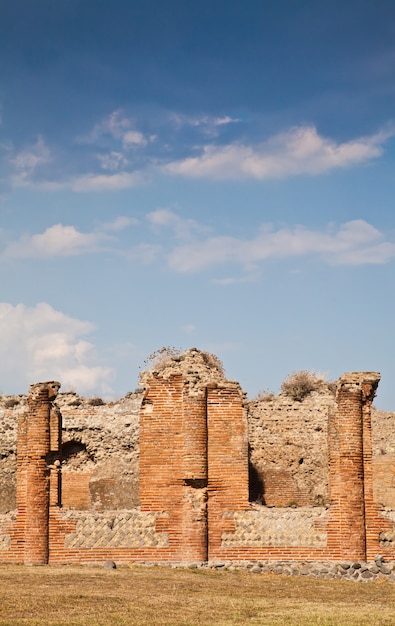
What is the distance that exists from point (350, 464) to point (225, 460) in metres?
2.40

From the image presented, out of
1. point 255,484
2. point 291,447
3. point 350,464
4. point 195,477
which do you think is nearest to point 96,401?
point 195,477

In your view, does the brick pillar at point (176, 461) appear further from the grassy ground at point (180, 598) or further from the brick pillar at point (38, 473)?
the brick pillar at point (38, 473)

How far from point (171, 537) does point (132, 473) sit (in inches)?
66.1

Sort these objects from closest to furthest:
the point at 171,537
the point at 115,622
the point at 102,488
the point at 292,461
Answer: the point at 115,622
the point at 171,537
the point at 102,488
the point at 292,461

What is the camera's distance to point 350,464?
1808 cm

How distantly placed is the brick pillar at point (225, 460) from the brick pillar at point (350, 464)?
1.74 meters

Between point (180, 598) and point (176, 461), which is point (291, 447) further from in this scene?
point (180, 598)

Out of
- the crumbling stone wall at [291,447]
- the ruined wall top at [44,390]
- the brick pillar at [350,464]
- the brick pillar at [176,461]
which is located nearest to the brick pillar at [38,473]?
the ruined wall top at [44,390]

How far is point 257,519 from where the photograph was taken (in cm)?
1797

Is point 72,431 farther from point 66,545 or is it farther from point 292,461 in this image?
point 292,461

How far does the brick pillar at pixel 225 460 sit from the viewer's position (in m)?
18.0

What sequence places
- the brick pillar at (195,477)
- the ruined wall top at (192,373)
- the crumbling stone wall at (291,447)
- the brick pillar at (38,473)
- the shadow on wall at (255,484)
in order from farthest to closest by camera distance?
the crumbling stone wall at (291,447)
the shadow on wall at (255,484)
the ruined wall top at (192,373)
the brick pillar at (38,473)
the brick pillar at (195,477)

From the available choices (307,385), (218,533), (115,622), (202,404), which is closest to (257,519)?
(218,533)

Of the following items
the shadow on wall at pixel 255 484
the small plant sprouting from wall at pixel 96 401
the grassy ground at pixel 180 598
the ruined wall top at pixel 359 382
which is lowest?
the grassy ground at pixel 180 598
